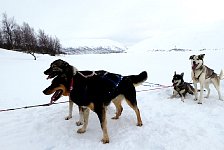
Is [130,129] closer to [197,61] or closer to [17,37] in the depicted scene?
[197,61]

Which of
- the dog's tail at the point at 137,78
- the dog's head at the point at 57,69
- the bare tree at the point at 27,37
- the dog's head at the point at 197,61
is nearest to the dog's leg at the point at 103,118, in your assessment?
the dog's head at the point at 57,69

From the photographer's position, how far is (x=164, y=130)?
Result: 4711 mm

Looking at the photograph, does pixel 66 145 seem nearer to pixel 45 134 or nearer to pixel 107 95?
pixel 45 134

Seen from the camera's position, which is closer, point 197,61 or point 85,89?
point 85,89

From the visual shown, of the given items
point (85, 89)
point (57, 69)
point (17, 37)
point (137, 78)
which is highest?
point (17, 37)

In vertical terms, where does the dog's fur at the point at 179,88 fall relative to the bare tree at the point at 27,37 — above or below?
below

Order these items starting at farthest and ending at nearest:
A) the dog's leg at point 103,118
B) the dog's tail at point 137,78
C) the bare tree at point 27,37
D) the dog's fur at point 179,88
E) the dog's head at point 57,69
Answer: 1. the bare tree at point 27,37
2. the dog's fur at point 179,88
3. the dog's tail at point 137,78
4. the dog's leg at point 103,118
5. the dog's head at point 57,69

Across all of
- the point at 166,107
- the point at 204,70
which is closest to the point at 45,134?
the point at 166,107

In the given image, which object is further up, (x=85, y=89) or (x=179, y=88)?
(x=85, y=89)

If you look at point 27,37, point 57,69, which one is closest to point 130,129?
point 57,69

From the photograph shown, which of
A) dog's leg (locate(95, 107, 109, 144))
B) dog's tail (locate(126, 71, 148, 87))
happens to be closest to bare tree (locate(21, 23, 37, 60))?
dog's tail (locate(126, 71, 148, 87))

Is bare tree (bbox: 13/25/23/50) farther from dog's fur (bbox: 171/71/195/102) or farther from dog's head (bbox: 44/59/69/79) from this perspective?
dog's head (bbox: 44/59/69/79)

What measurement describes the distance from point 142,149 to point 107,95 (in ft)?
3.76

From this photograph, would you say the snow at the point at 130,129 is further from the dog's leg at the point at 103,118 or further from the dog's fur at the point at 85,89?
the dog's fur at the point at 85,89
